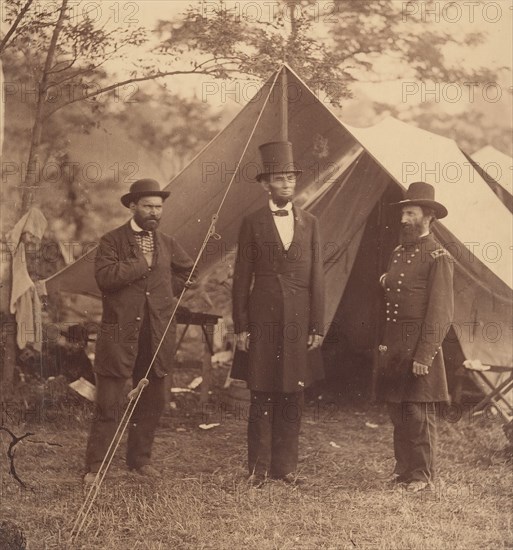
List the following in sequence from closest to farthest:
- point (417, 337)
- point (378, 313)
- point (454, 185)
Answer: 1. point (417, 337)
2. point (454, 185)
3. point (378, 313)

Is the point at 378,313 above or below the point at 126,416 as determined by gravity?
above

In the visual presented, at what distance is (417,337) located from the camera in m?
3.68

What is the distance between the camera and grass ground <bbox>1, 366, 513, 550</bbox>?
126 inches

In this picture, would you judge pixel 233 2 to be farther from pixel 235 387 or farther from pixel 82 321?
pixel 235 387

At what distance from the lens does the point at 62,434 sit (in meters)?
4.02

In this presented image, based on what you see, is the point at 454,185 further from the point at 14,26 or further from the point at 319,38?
the point at 14,26

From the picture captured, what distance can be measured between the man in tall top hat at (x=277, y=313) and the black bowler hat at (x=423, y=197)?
1.97ft

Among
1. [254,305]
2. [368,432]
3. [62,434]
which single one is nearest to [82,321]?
[62,434]

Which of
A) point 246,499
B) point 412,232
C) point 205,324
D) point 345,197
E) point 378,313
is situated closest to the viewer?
point 246,499

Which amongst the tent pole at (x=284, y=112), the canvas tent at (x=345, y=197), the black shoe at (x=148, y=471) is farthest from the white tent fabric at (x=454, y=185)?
the black shoe at (x=148, y=471)

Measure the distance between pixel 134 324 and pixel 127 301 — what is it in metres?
0.13

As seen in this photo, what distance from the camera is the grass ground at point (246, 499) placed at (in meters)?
3.20

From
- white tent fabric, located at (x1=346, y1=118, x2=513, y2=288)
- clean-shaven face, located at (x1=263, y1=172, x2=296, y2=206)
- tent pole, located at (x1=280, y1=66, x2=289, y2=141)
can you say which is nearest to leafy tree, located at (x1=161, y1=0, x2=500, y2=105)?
tent pole, located at (x1=280, y1=66, x2=289, y2=141)

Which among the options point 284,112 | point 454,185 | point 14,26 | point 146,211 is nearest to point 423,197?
point 454,185
